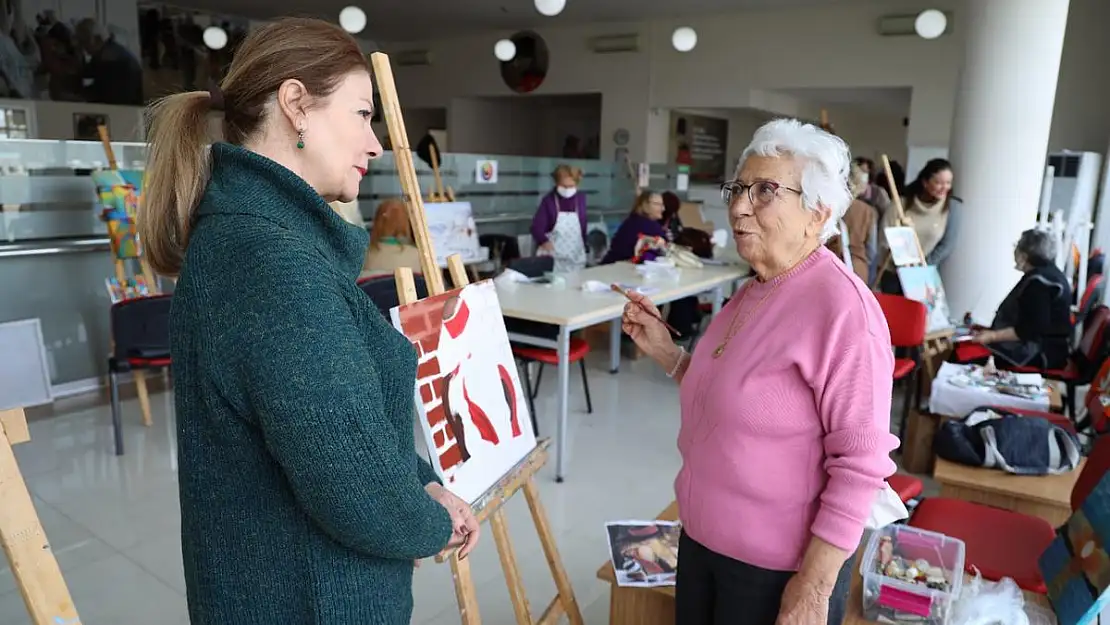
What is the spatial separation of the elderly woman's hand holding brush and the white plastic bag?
2.84 ft

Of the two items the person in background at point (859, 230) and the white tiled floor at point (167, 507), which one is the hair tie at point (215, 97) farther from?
the person in background at point (859, 230)

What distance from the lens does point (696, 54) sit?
9914 mm

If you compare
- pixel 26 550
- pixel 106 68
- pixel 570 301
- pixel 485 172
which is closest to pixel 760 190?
pixel 26 550

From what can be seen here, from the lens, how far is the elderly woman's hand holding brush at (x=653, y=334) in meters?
1.69

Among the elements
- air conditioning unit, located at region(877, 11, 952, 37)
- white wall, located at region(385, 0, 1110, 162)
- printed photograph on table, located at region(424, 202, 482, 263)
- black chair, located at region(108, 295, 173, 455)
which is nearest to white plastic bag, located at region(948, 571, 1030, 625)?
black chair, located at region(108, 295, 173, 455)

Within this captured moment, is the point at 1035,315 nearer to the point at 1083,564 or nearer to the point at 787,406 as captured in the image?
the point at 1083,564

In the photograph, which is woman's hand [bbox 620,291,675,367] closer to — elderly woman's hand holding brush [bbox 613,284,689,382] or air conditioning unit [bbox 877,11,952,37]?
elderly woman's hand holding brush [bbox 613,284,689,382]

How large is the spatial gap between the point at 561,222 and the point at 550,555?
13.3ft

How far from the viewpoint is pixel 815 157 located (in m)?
1.31

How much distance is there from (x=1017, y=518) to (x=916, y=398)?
1922 mm

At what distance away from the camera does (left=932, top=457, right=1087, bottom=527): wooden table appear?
2.46m

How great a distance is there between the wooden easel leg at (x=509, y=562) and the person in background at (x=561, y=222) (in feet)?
13.1

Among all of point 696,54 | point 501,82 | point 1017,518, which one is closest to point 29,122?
point 501,82

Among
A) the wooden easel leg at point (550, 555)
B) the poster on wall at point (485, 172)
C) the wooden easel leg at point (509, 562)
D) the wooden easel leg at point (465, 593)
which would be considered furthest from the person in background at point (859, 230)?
the wooden easel leg at point (465, 593)
